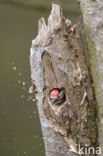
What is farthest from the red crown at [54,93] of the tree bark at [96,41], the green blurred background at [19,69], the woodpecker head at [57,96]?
the green blurred background at [19,69]

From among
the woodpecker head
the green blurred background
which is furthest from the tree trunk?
the green blurred background

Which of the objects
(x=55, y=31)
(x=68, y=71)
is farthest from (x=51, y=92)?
(x=55, y=31)

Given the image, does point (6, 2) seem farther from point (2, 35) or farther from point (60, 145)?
point (60, 145)

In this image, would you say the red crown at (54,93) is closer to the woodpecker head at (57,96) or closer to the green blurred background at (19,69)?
the woodpecker head at (57,96)

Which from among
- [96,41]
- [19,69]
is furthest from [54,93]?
[19,69]

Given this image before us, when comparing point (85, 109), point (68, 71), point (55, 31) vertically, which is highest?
point (55, 31)

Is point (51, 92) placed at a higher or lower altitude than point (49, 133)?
higher

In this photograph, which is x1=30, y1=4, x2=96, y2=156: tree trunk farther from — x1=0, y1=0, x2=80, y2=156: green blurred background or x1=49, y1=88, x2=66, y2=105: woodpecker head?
x1=0, y1=0, x2=80, y2=156: green blurred background
